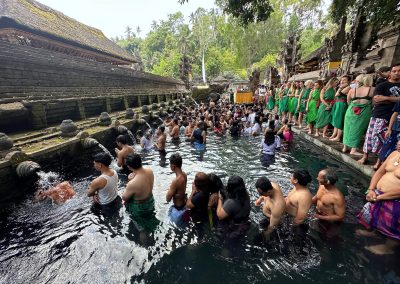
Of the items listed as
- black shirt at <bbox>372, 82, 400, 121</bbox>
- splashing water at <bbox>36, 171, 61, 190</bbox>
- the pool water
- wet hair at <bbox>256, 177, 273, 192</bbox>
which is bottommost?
the pool water

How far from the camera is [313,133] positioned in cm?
938

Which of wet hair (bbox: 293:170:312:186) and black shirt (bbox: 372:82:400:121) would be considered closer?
wet hair (bbox: 293:170:312:186)

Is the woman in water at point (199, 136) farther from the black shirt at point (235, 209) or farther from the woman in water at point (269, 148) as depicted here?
the black shirt at point (235, 209)

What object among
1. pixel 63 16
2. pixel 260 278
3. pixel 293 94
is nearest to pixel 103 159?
pixel 260 278

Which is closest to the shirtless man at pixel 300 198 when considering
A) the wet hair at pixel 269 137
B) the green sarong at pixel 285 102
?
the wet hair at pixel 269 137

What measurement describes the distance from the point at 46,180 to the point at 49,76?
620 cm

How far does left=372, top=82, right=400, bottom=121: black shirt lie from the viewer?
462 cm

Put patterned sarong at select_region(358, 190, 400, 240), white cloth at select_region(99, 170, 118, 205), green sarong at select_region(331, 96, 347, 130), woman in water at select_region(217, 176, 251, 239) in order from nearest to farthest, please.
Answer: patterned sarong at select_region(358, 190, 400, 240) → woman in water at select_region(217, 176, 251, 239) → white cloth at select_region(99, 170, 118, 205) → green sarong at select_region(331, 96, 347, 130)

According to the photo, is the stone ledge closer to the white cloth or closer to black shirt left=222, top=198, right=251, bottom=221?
black shirt left=222, top=198, right=251, bottom=221

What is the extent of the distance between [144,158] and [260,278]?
614 centimetres

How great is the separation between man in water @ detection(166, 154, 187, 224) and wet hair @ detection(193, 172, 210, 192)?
425mm

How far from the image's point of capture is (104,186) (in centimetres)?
423

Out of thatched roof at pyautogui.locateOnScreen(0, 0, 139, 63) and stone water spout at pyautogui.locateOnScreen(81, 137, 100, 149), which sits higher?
thatched roof at pyautogui.locateOnScreen(0, 0, 139, 63)

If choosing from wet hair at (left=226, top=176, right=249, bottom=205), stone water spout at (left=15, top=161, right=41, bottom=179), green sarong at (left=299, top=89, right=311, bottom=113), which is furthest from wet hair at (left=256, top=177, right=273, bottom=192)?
green sarong at (left=299, top=89, right=311, bottom=113)
